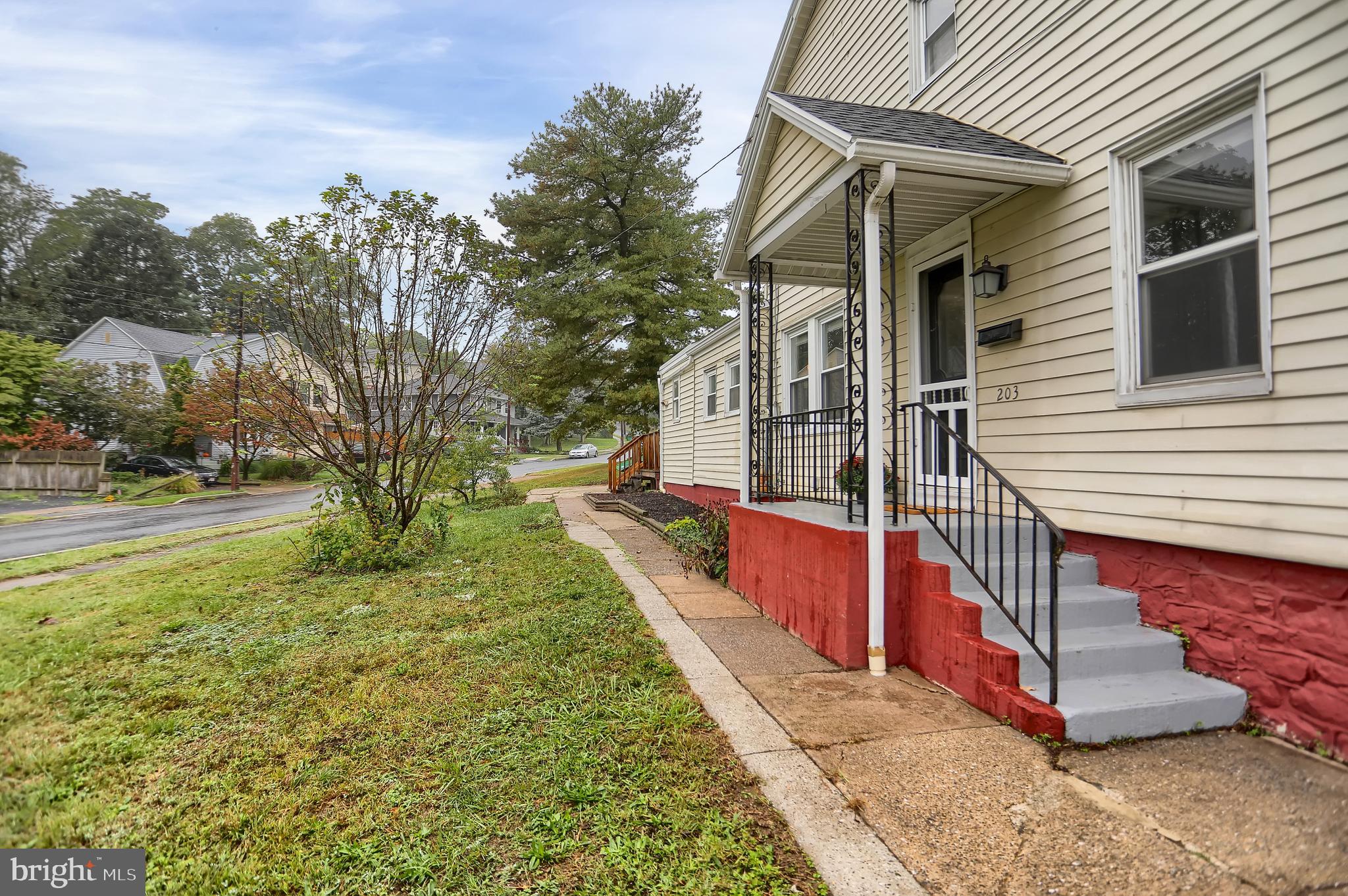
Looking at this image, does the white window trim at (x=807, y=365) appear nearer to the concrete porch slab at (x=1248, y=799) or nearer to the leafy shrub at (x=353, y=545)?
the concrete porch slab at (x=1248, y=799)

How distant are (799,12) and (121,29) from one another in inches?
391

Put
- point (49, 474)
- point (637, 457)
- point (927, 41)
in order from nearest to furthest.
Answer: point (927, 41) < point (637, 457) < point (49, 474)

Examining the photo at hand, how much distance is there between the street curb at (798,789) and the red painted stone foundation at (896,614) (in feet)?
2.70

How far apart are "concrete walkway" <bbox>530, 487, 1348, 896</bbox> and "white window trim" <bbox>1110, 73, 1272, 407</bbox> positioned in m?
1.75

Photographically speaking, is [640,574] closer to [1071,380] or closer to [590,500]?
[1071,380]

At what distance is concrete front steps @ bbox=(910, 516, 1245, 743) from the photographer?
2742 millimetres

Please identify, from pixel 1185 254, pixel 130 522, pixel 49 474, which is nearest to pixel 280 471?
pixel 49 474

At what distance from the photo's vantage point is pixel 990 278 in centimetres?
451

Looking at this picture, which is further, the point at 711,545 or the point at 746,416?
the point at 711,545

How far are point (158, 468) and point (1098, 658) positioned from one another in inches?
1234

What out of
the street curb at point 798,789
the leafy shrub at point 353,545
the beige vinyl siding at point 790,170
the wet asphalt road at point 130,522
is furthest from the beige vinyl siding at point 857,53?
the wet asphalt road at point 130,522

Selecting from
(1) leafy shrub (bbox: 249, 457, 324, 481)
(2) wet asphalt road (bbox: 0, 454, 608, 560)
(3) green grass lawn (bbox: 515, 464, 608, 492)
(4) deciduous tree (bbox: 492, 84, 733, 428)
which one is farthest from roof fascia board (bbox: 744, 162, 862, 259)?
(1) leafy shrub (bbox: 249, 457, 324, 481)

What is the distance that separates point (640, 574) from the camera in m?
6.50

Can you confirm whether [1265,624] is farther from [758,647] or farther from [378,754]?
[378,754]
